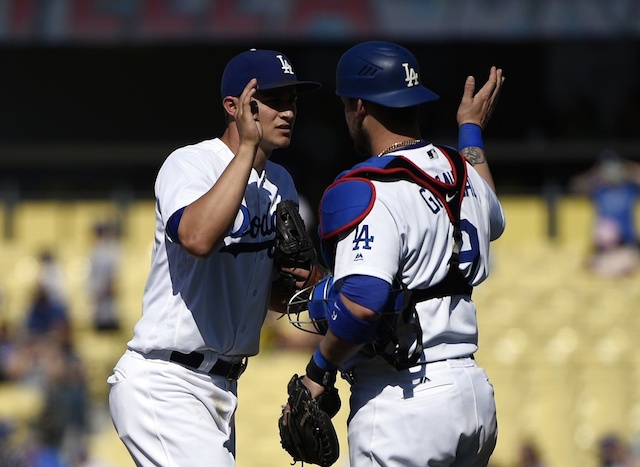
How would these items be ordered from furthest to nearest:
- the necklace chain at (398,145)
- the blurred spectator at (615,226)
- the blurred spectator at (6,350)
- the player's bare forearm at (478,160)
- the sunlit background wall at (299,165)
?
1. the blurred spectator at (615,226)
2. the blurred spectator at (6,350)
3. the sunlit background wall at (299,165)
4. the player's bare forearm at (478,160)
5. the necklace chain at (398,145)

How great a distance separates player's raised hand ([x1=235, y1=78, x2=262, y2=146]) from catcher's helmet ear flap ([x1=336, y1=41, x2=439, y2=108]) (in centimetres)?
29

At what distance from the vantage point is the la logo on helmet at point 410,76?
362 cm

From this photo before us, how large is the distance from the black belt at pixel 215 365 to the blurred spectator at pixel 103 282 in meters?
7.59

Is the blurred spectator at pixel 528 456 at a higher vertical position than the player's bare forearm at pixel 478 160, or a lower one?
lower

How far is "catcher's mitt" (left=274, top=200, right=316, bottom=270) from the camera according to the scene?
3.82 m

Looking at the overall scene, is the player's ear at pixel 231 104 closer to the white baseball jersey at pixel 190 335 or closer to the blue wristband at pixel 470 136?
the white baseball jersey at pixel 190 335

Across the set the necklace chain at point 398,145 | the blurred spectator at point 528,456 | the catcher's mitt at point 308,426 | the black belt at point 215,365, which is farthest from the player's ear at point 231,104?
the blurred spectator at point 528,456

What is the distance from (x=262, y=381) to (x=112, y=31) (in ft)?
18.2

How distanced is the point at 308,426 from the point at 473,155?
1179 millimetres

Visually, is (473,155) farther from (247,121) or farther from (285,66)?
(247,121)

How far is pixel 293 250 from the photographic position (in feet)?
12.5

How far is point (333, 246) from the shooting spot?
11.7ft

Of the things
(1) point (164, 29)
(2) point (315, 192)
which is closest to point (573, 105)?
(2) point (315, 192)

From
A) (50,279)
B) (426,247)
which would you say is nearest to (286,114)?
(426,247)
